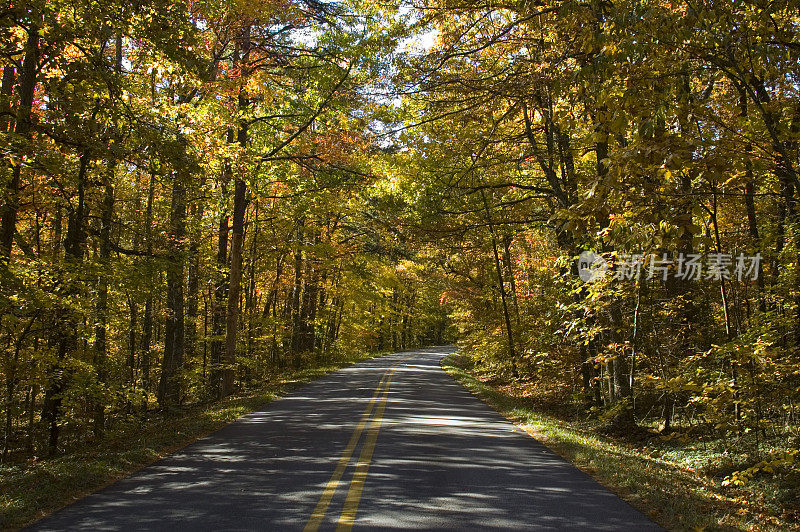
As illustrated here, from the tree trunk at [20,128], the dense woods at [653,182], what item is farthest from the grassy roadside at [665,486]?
the tree trunk at [20,128]

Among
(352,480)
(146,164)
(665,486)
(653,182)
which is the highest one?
(146,164)

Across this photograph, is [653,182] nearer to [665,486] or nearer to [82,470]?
[665,486]

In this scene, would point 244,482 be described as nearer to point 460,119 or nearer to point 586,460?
point 586,460

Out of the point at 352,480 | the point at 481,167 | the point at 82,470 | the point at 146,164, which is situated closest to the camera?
the point at 352,480

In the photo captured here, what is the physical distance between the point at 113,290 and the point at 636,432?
12059 mm

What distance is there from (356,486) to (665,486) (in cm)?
374

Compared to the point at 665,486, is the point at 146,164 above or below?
above

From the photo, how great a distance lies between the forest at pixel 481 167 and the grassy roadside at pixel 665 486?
484 mm

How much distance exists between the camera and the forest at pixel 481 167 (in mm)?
5582

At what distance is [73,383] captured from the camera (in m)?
10.1

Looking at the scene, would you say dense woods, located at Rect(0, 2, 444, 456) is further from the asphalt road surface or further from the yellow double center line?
the yellow double center line

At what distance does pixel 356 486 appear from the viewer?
6.09 metres

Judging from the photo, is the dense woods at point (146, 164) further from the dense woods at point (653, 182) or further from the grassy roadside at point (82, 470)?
the dense woods at point (653, 182)

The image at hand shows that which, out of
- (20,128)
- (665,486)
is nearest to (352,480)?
(665,486)
